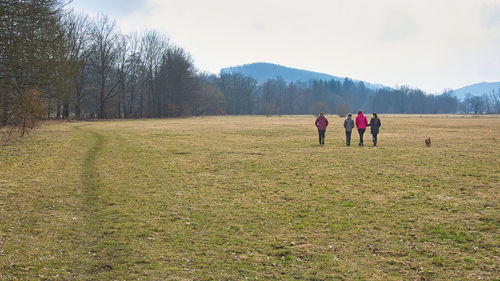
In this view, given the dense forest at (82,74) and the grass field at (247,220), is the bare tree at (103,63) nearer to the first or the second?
the dense forest at (82,74)

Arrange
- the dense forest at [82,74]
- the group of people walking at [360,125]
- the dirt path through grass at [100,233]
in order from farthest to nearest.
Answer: the group of people walking at [360,125] < the dense forest at [82,74] < the dirt path through grass at [100,233]

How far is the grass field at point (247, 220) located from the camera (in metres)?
6.34

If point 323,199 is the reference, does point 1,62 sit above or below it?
above

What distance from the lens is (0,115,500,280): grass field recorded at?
634 centimetres

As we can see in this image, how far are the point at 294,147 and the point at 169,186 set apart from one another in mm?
13190

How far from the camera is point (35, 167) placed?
50.8ft

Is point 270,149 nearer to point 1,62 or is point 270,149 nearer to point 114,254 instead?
point 1,62

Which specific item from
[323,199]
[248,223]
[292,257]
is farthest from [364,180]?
[292,257]

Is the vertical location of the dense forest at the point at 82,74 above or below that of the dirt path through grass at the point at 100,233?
above

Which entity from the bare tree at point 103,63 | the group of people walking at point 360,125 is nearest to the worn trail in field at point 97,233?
the group of people walking at point 360,125

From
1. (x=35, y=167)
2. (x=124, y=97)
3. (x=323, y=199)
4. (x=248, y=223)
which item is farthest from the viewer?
(x=124, y=97)

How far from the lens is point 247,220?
29.6ft

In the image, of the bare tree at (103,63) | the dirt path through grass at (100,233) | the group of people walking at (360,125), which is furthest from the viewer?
the bare tree at (103,63)

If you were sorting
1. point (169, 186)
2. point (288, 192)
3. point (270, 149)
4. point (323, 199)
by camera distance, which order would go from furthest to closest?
point (270, 149), point (169, 186), point (288, 192), point (323, 199)
